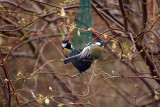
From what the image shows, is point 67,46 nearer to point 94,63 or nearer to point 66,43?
point 66,43

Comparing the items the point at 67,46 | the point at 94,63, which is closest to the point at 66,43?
the point at 67,46

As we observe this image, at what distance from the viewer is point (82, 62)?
2076 mm

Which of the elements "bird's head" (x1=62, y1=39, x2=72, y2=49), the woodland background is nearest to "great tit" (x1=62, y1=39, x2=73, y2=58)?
"bird's head" (x1=62, y1=39, x2=72, y2=49)

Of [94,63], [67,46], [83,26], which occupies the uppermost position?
[83,26]

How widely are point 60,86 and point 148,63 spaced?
6.56 feet

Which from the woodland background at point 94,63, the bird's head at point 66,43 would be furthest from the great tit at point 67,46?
the woodland background at point 94,63

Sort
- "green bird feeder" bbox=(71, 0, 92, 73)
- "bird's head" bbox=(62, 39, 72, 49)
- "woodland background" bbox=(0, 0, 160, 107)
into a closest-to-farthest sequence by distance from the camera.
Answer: "woodland background" bbox=(0, 0, 160, 107), "bird's head" bbox=(62, 39, 72, 49), "green bird feeder" bbox=(71, 0, 92, 73)

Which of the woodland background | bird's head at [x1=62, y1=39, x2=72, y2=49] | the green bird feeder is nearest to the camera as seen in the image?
the woodland background

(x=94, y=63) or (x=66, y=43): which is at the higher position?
(x=66, y=43)

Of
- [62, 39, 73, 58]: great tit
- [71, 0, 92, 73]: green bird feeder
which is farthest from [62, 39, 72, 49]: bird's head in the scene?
[71, 0, 92, 73]: green bird feeder

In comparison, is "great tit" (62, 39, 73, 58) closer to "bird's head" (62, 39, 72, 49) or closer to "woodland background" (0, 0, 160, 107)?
"bird's head" (62, 39, 72, 49)

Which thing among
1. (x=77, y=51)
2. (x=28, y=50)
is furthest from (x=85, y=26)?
(x=28, y=50)

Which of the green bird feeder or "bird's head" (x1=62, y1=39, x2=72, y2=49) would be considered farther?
the green bird feeder

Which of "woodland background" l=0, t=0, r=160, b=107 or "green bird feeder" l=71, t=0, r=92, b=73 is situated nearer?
"woodland background" l=0, t=0, r=160, b=107
